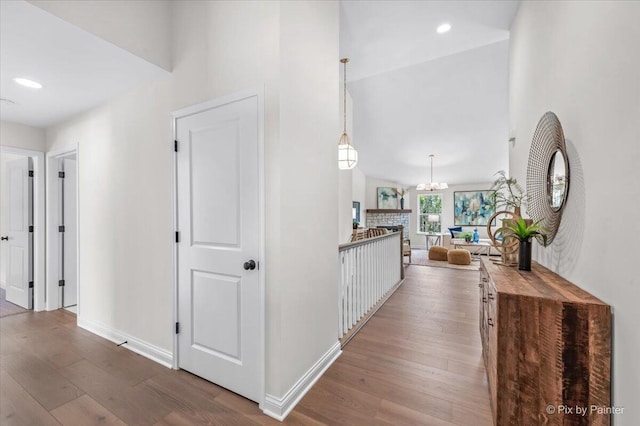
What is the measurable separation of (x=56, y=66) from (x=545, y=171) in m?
3.84

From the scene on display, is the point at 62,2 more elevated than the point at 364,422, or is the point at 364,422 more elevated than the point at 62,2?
the point at 62,2

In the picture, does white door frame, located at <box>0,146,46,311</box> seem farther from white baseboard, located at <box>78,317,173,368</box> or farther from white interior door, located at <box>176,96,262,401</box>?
white interior door, located at <box>176,96,262,401</box>

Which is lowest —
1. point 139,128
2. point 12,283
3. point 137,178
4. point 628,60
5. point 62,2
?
point 12,283

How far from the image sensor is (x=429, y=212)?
1036 cm

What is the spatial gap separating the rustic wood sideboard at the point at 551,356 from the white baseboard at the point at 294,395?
115 centimetres

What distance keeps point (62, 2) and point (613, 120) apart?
9.97 feet

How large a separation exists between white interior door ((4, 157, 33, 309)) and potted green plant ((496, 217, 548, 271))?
541cm

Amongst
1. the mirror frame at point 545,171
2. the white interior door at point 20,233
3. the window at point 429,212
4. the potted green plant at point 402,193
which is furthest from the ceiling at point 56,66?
the window at point 429,212

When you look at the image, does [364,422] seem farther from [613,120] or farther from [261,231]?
[613,120]

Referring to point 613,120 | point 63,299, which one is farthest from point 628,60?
point 63,299

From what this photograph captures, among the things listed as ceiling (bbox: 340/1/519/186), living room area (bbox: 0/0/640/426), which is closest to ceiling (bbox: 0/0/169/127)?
living room area (bbox: 0/0/640/426)

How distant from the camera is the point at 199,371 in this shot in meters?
2.01

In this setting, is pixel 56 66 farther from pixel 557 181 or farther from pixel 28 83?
pixel 557 181

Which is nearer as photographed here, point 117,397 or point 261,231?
point 261,231
